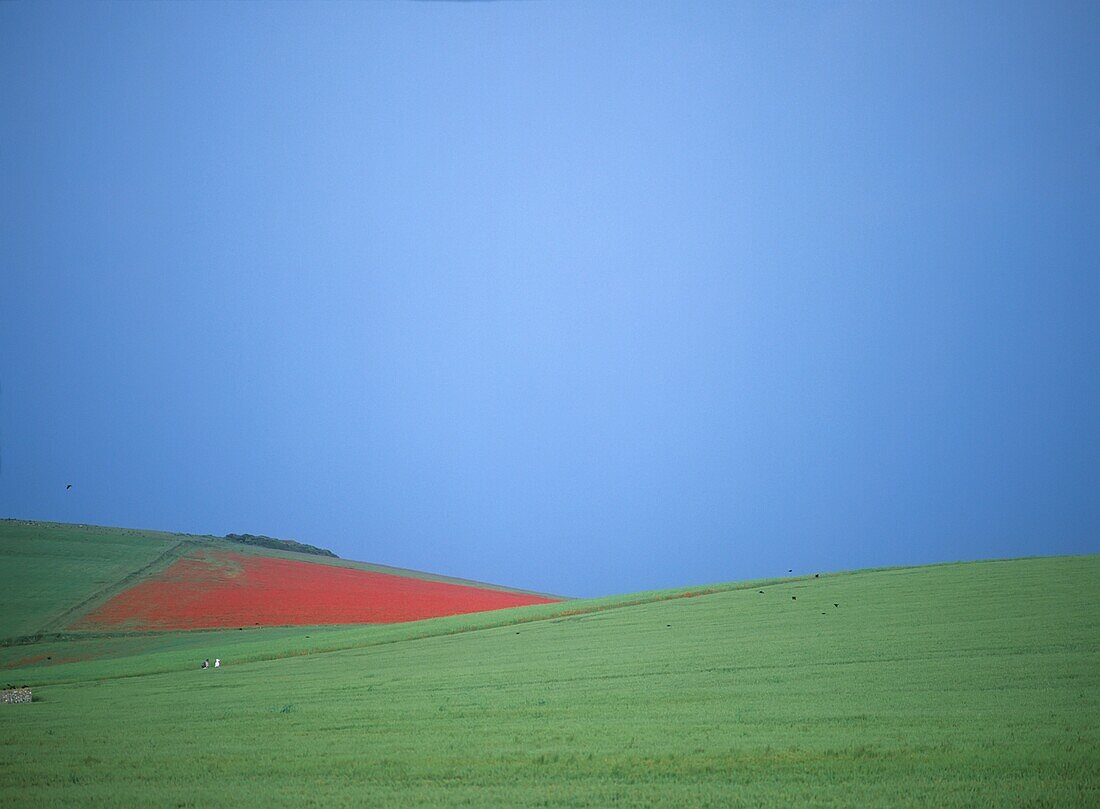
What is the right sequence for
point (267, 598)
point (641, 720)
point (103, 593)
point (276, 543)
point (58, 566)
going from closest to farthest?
point (641, 720) → point (103, 593) → point (267, 598) → point (58, 566) → point (276, 543)

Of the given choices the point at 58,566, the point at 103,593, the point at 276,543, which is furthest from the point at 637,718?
the point at 276,543

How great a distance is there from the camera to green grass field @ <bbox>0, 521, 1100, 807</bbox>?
1010 cm

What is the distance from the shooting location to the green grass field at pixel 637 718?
1010 centimetres

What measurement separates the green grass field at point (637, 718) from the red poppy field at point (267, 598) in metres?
14.9

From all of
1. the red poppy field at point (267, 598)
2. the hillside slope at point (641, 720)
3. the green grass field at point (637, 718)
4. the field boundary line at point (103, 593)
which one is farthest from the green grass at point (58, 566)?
the hillside slope at point (641, 720)

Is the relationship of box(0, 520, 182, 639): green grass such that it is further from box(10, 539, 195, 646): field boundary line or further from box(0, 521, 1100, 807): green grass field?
box(0, 521, 1100, 807): green grass field

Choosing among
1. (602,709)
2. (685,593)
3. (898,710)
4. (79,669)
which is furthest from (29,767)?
(685,593)

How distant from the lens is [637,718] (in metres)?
13.9

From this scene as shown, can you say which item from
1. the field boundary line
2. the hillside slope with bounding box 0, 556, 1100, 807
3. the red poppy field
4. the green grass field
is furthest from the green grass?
the hillside slope with bounding box 0, 556, 1100, 807

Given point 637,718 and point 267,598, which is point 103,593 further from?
point 637,718

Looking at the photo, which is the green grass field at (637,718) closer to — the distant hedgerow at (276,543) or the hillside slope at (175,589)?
the hillside slope at (175,589)

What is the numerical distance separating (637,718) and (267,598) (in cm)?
4041

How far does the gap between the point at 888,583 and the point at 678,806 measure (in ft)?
88.5

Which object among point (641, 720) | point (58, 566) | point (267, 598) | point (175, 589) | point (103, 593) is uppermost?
point (58, 566)
